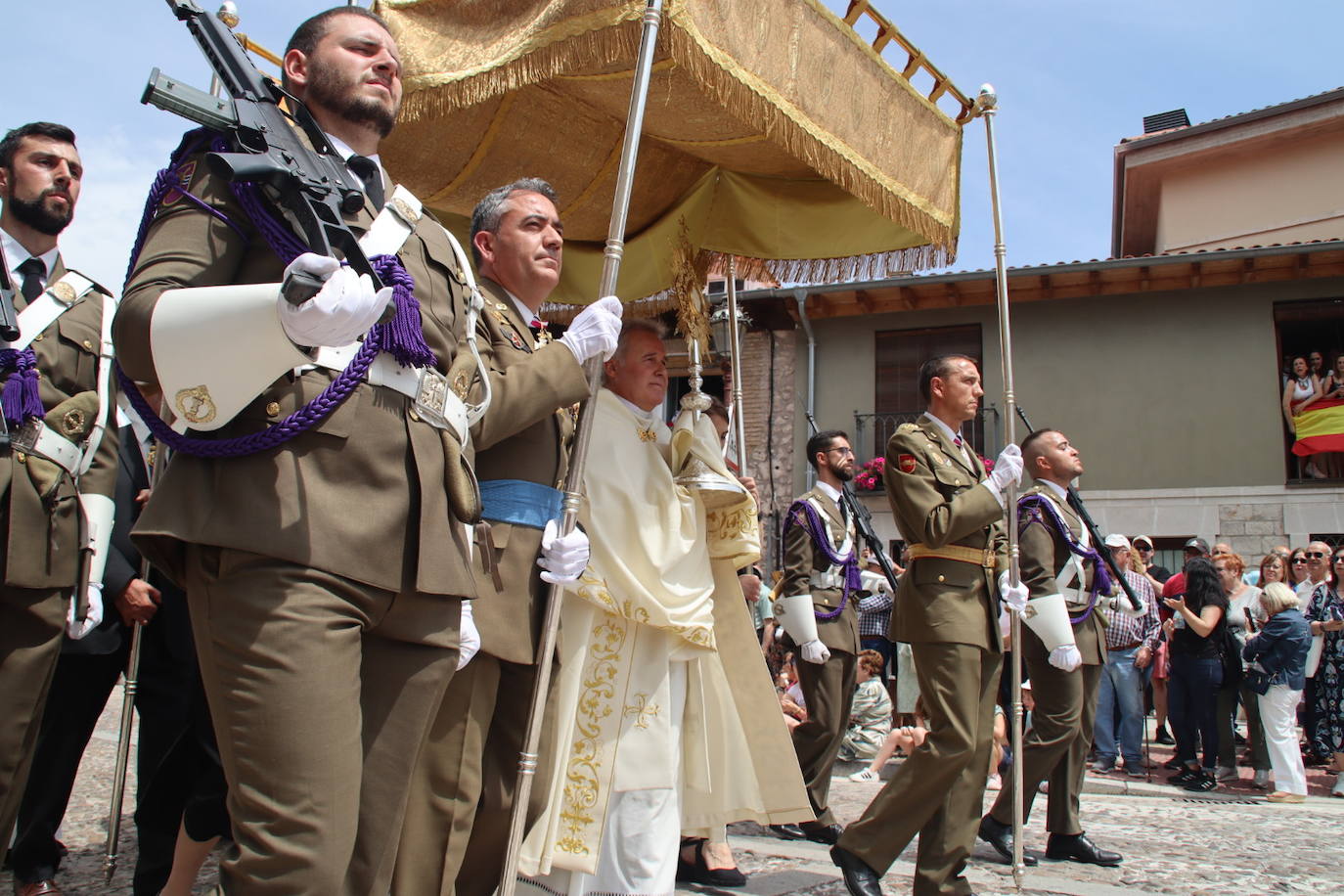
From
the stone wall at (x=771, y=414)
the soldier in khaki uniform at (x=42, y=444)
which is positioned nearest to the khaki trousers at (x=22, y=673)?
the soldier in khaki uniform at (x=42, y=444)

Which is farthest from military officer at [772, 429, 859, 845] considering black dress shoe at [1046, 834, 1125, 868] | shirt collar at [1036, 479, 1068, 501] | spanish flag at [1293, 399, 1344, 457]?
spanish flag at [1293, 399, 1344, 457]

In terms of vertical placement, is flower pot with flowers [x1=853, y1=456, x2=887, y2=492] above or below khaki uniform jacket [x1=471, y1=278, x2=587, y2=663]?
above

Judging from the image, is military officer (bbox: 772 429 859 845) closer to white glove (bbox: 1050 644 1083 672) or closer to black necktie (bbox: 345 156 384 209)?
white glove (bbox: 1050 644 1083 672)

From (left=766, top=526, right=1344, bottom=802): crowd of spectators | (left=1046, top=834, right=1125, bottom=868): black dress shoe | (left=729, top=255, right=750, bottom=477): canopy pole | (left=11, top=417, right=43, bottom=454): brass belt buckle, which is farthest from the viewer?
(left=766, top=526, right=1344, bottom=802): crowd of spectators

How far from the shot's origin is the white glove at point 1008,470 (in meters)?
4.06

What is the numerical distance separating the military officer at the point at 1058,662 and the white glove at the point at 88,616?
3433 millimetres

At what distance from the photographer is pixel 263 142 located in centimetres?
192

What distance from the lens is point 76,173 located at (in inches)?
132

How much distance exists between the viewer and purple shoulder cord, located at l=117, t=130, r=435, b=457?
1.83 meters

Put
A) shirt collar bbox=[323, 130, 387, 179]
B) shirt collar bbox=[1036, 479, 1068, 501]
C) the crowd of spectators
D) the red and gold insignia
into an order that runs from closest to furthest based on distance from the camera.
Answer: the red and gold insignia → shirt collar bbox=[323, 130, 387, 179] → shirt collar bbox=[1036, 479, 1068, 501] → the crowd of spectators

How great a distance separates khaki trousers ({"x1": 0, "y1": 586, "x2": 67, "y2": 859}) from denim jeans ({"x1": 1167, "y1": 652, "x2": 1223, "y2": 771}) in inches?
303

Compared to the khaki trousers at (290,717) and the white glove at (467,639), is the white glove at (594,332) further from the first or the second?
the khaki trousers at (290,717)

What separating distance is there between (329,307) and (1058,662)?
156 inches

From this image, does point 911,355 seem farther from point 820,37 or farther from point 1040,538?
point 820,37
